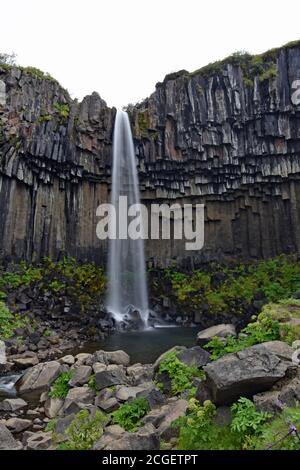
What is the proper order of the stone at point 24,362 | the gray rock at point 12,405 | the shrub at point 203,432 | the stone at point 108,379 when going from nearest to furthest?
the shrub at point 203,432 < the stone at point 108,379 < the gray rock at point 12,405 < the stone at point 24,362

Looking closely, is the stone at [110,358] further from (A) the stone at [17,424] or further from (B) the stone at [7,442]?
(B) the stone at [7,442]

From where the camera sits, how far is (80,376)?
9.80 m

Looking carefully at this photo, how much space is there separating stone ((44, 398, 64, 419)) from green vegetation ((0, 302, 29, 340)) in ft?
29.0

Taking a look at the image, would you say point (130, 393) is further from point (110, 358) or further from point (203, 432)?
point (110, 358)

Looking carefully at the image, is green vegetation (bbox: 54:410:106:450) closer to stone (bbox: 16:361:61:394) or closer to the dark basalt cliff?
stone (bbox: 16:361:61:394)

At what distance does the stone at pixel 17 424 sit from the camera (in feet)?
25.7

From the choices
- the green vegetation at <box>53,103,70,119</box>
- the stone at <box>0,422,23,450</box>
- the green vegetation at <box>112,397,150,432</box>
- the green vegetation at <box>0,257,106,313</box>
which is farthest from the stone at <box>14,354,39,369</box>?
the green vegetation at <box>53,103,70,119</box>

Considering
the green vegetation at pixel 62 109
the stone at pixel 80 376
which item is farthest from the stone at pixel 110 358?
the green vegetation at pixel 62 109

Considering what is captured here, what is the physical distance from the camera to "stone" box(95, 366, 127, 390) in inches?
354

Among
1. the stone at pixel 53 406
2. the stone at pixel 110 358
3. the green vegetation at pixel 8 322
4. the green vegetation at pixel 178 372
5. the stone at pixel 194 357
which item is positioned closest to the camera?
the green vegetation at pixel 178 372

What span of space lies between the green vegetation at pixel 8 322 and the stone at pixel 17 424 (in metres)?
9.63
